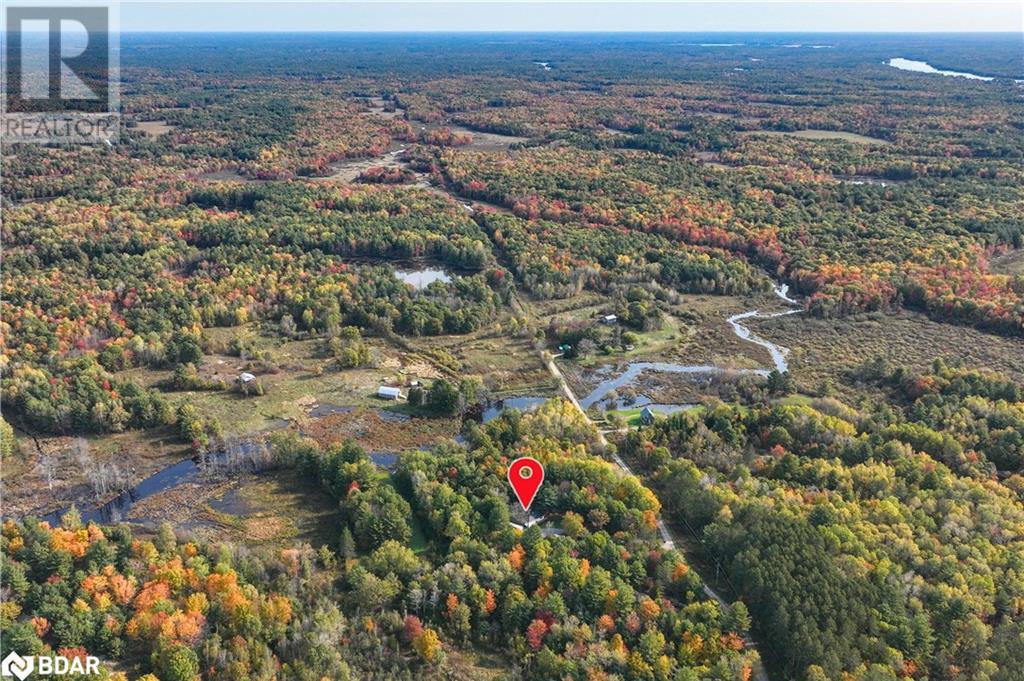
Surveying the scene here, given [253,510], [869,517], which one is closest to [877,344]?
[869,517]

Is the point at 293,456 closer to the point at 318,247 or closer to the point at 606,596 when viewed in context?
the point at 606,596

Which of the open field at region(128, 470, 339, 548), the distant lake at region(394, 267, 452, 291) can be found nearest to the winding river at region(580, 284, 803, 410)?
the open field at region(128, 470, 339, 548)

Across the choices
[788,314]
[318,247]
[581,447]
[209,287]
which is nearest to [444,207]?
[318,247]

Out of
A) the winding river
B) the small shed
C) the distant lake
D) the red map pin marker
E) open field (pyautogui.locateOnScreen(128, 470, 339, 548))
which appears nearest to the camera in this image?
the red map pin marker

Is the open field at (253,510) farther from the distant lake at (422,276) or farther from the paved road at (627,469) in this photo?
the distant lake at (422,276)

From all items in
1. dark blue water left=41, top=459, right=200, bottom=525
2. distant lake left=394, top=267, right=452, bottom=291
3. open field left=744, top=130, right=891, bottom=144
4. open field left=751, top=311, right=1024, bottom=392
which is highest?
open field left=744, top=130, right=891, bottom=144

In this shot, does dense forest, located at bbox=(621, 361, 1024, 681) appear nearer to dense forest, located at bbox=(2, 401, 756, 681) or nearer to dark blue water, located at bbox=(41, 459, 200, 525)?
dense forest, located at bbox=(2, 401, 756, 681)
